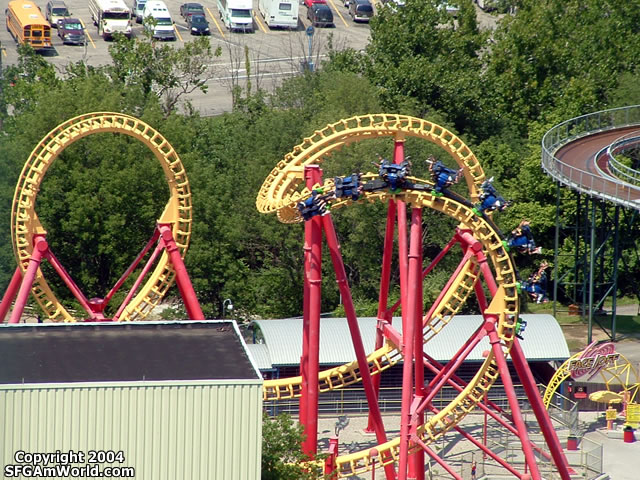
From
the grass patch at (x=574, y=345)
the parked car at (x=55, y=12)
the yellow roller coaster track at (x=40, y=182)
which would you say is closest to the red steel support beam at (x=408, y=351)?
the yellow roller coaster track at (x=40, y=182)

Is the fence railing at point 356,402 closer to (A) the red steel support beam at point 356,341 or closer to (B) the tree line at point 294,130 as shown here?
(B) the tree line at point 294,130

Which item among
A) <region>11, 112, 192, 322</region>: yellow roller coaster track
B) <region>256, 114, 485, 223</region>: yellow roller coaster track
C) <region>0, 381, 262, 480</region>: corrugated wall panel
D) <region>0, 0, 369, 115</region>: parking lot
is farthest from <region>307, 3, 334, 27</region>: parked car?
<region>0, 381, 262, 480</region>: corrugated wall panel

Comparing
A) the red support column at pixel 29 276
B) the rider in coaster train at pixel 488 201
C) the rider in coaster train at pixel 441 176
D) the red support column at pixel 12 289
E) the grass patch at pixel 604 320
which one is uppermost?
the rider in coaster train at pixel 441 176

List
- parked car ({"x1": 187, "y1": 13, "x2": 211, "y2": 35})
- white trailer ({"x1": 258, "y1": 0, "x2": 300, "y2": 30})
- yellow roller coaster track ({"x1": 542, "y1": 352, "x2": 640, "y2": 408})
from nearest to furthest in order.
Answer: yellow roller coaster track ({"x1": 542, "y1": 352, "x2": 640, "y2": 408}), parked car ({"x1": 187, "y1": 13, "x2": 211, "y2": 35}), white trailer ({"x1": 258, "y1": 0, "x2": 300, "y2": 30})

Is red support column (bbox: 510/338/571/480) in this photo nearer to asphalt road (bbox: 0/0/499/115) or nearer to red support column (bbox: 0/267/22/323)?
red support column (bbox: 0/267/22/323)

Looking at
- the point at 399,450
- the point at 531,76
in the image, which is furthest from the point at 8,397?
the point at 531,76

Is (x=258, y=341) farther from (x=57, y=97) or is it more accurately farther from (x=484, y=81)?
(x=484, y=81)
